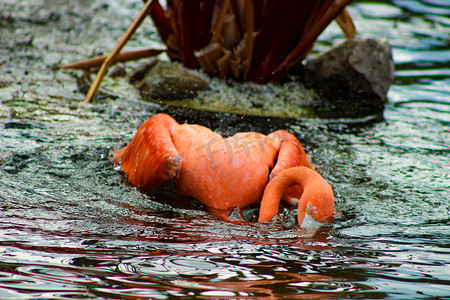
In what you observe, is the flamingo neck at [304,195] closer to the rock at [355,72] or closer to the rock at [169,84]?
the rock at [169,84]

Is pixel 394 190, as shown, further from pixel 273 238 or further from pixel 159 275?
pixel 159 275

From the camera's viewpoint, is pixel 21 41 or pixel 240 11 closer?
pixel 240 11

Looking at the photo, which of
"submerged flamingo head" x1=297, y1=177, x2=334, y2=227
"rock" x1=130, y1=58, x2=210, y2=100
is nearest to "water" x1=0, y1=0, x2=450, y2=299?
"submerged flamingo head" x1=297, y1=177, x2=334, y2=227

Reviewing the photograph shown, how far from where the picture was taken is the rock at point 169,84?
16.2ft

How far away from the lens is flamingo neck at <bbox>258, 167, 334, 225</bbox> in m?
2.62

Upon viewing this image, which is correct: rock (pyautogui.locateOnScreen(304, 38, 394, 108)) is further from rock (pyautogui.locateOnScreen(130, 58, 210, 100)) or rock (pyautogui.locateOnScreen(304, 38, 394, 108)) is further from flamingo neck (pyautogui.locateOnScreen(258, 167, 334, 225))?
flamingo neck (pyautogui.locateOnScreen(258, 167, 334, 225))

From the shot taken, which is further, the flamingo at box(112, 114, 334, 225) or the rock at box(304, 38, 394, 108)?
the rock at box(304, 38, 394, 108)

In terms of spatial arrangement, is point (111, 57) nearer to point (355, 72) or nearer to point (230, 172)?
point (230, 172)

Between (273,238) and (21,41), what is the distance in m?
4.69

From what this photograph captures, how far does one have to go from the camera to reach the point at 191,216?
9.34 feet

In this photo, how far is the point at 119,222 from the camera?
2711 mm

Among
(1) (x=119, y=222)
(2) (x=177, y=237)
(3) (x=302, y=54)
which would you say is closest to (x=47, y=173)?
(1) (x=119, y=222)

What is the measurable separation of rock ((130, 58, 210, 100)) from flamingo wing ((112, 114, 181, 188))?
150 cm

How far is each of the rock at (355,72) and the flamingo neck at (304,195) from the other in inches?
109
